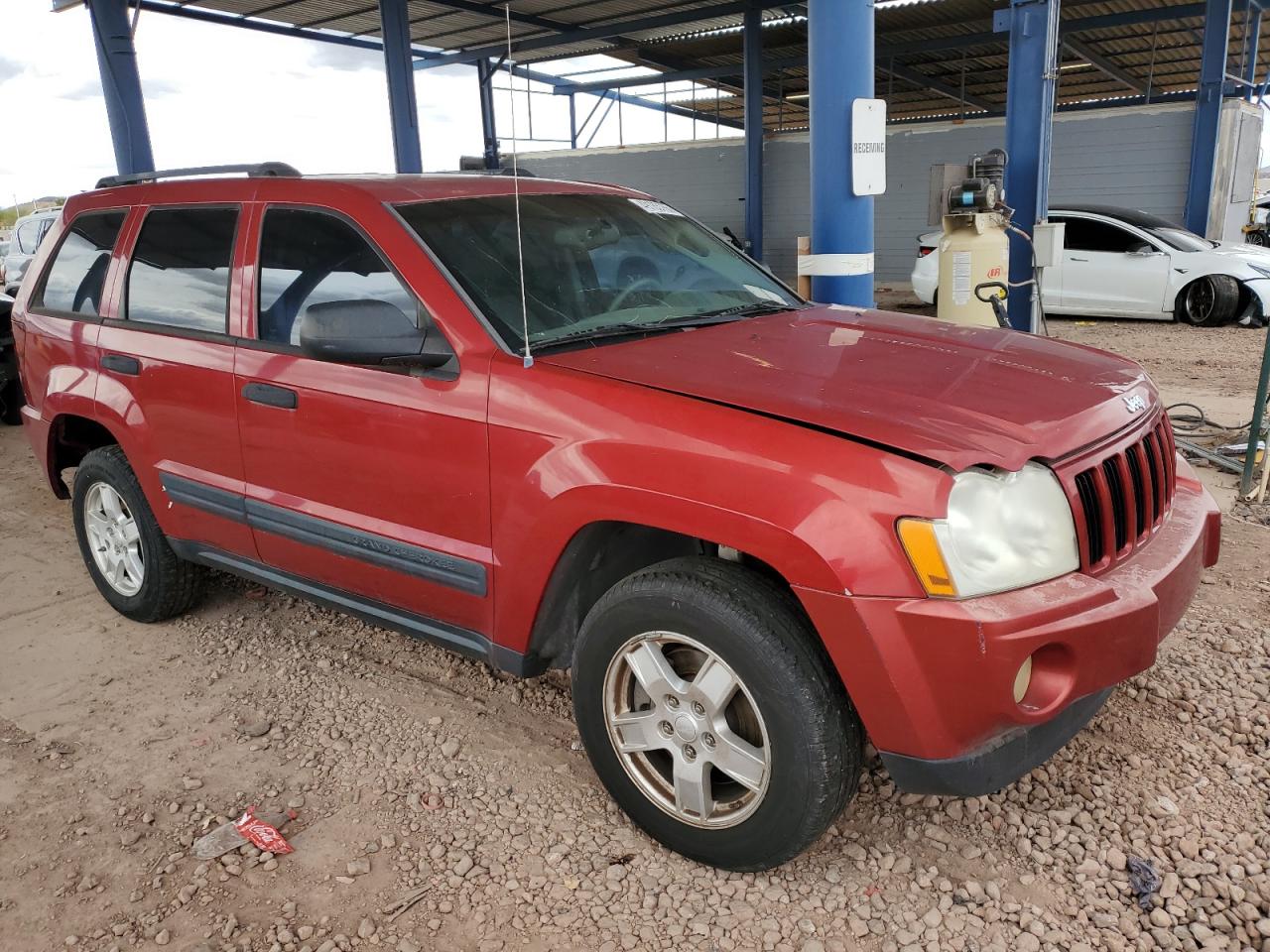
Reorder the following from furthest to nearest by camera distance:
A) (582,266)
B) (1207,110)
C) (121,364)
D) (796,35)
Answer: (796,35) < (1207,110) < (121,364) < (582,266)

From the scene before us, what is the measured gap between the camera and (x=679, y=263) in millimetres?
3521

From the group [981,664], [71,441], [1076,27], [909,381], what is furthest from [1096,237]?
[981,664]

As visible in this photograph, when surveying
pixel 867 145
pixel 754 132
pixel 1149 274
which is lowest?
pixel 1149 274

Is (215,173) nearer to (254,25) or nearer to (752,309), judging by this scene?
(752,309)

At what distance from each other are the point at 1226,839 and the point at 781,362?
1.70m

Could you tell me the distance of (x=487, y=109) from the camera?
2183 centimetres

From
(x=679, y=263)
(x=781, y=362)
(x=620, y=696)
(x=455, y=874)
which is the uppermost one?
(x=679, y=263)

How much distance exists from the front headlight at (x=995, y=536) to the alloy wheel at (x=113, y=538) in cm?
334

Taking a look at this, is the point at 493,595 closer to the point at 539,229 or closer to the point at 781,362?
the point at 781,362

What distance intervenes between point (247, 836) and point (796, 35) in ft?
66.8

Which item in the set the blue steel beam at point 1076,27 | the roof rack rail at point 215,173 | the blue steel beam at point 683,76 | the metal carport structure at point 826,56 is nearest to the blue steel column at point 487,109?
the metal carport structure at point 826,56

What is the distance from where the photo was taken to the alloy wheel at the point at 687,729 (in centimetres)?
239

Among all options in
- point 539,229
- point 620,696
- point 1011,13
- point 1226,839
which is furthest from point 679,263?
point 1011,13

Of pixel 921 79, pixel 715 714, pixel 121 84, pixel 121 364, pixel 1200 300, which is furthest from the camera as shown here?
pixel 921 79
